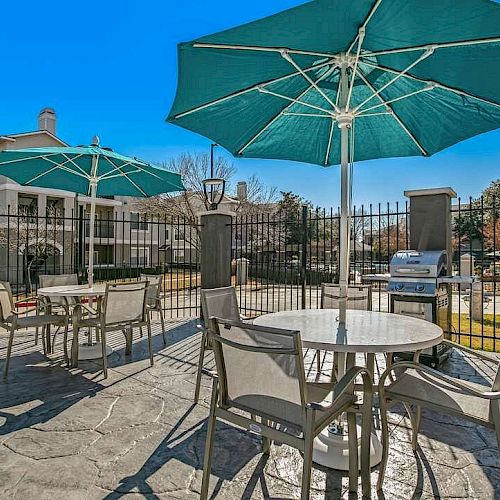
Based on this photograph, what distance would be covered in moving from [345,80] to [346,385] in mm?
1995

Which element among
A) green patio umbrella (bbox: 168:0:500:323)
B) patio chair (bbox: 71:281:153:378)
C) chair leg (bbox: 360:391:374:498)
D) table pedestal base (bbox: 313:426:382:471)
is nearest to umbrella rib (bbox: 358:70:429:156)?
green patio umbrella (bbox: 168:0:500:323)

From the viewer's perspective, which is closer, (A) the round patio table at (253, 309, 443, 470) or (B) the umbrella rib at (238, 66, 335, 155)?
(A) the round patio table at (253, 309, 443, 470)

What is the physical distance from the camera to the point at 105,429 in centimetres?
287

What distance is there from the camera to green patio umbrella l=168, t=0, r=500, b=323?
2061mm

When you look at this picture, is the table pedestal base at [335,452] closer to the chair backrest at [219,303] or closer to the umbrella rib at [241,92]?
the chair backrest at [219,303]

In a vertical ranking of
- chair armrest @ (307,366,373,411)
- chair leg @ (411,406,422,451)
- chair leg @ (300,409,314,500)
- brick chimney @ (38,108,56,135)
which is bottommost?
chair leg @ (411,406,422,451)

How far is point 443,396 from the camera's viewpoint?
6.93 feet

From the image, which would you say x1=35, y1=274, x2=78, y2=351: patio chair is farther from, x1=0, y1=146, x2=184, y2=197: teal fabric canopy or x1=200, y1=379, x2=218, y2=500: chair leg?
x1=200, y1=379, x2=218, y2=500: chair leg

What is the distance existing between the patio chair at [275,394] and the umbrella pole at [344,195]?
71 cm

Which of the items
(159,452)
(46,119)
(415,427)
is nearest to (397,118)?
(415,427)

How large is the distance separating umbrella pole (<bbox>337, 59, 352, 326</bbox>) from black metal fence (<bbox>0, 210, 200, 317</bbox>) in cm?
427

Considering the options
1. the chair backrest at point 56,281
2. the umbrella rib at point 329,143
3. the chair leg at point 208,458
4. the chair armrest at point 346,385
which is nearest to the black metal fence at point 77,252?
the chair backrest at point 56,281

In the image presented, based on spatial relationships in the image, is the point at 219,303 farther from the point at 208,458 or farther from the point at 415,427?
the point at 415,427

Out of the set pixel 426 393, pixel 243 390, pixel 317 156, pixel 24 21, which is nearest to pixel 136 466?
pixel 243 390
